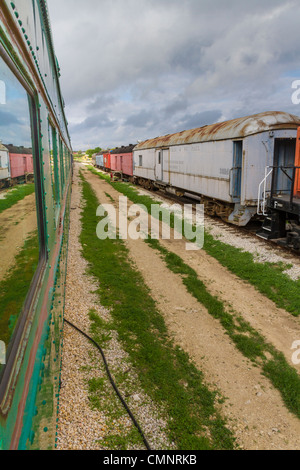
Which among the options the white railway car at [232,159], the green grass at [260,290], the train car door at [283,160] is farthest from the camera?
the train car door at [283,160]

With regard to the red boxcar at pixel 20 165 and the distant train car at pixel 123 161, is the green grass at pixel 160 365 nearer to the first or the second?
the red boxcar at pixel 20 165

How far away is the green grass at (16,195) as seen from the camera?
59.9 inches

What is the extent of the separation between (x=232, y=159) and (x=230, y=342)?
7318mm

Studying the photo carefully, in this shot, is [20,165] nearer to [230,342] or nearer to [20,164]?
[20,164]

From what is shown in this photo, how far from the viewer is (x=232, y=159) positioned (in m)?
10.9

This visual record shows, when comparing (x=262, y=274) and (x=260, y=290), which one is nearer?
(x=260, y=290)

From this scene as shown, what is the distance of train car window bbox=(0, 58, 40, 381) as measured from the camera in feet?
4.67

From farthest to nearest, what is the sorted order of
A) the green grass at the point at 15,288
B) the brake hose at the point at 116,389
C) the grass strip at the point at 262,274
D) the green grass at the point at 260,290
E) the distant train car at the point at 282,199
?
the distant train car at the point at 282,199
the grass strip at the point at 262,274
the green grass at the point at 260,290
the brake hose at the point at 116,389
the green grass at the point at 15,288

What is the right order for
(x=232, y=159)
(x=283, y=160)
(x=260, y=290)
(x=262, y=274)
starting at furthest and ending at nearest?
1. (x=232, y=159)
2. (x=283, y=160)
3. (x=262, y=274)
4. (x=260, y=290)

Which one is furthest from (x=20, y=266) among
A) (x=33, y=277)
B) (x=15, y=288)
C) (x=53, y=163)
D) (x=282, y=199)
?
(x=282, y=199)

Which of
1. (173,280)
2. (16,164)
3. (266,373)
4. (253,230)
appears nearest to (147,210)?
(253,230)

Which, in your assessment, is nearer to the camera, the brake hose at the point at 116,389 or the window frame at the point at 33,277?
the window frame at the point at 33,277

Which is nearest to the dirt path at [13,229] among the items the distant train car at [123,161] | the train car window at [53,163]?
the train car window at [53,163]

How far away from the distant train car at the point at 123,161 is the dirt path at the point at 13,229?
2732 cm
